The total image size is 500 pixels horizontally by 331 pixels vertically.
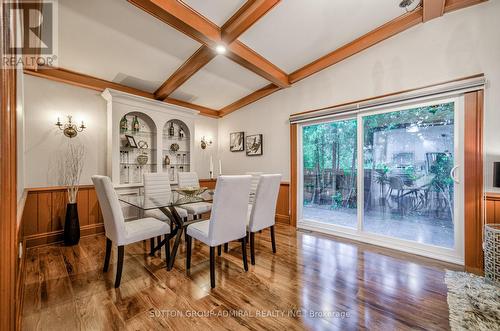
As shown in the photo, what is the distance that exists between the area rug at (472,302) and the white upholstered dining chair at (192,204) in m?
2.77

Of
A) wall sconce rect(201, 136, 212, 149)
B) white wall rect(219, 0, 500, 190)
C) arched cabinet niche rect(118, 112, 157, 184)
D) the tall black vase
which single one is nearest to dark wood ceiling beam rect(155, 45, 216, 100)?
arched cabinet niche rect(118, 112, 157, 184)

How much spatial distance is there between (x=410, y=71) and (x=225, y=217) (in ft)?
9.64

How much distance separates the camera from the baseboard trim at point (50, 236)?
275 centimetres

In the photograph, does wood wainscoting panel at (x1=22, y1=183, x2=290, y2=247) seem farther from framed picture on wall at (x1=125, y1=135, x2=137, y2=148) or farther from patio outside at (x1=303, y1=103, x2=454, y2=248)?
patio outside at (x1=303, y1=103, x2=454, y2=248)

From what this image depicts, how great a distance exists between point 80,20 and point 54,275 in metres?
2.67

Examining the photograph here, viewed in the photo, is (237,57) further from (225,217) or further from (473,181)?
(473,181)

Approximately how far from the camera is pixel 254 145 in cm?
440

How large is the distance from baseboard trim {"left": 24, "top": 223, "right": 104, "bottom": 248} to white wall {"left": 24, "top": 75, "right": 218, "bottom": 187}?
69 centimetres

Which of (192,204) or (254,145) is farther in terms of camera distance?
(254,145)

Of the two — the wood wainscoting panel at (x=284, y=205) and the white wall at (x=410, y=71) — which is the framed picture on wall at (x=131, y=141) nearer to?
the white wall at (x=410, y=71)

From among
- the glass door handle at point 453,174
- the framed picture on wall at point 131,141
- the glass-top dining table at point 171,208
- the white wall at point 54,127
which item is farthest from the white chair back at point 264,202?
the white wall at point 54,127

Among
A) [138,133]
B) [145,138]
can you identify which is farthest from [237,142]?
[138,133]

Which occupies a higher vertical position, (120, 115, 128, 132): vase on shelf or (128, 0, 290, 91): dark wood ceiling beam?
Result: (128, 0, 290, 91): dark wood ceiling beam

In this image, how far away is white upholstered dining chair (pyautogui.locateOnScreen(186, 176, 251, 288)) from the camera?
Result: 1854 millimetres
